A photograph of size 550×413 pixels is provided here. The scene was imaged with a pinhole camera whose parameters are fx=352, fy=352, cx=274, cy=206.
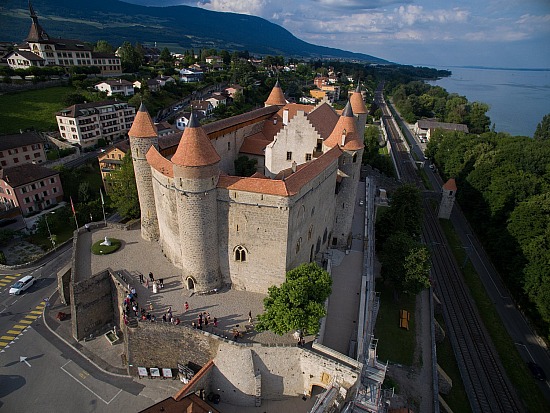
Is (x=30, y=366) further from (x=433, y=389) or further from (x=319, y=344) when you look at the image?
(x=433, y=389)

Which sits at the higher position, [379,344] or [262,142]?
[262,142]

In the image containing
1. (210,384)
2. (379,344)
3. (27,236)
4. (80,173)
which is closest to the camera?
(210,384)

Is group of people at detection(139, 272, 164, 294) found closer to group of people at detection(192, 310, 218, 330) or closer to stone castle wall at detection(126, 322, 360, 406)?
stone castle wall at detection(126, 322, 360, 406)

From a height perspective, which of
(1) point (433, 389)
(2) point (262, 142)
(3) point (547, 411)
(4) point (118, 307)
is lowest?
(3) point (547, 411)

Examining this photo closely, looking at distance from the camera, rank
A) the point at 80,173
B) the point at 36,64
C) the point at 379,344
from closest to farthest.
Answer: the point at 379,344
the point at 80,173
the point at 36,64

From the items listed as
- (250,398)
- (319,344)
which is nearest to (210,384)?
(250,398)

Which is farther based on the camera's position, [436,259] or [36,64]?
[36,64]

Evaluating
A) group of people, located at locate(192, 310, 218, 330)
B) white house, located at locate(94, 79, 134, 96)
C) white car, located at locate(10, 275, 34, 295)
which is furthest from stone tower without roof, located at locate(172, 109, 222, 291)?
white house, located at locate(94, 79, 134, 96)
